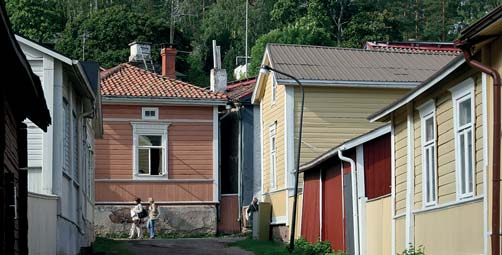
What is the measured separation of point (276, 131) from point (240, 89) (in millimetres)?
12071

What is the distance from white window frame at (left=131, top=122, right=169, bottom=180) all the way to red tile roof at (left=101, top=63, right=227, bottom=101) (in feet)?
3.81

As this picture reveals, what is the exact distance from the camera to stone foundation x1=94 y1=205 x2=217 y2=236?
4016 cm

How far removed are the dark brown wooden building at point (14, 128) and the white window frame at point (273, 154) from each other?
1788 centimetres

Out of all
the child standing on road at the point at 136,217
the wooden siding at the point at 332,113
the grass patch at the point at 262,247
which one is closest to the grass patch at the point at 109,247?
the child standing on road at the point at 136,217

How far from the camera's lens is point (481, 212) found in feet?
50.8

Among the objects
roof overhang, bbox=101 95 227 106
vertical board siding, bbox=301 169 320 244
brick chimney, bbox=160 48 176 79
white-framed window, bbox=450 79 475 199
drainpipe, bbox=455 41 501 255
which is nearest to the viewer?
drainpipe, bbox=455 41 501 255

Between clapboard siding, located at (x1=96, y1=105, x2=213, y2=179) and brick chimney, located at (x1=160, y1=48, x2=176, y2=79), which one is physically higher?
brick chimney, located at (x1=160, y1=48, x2=176, y2=79)

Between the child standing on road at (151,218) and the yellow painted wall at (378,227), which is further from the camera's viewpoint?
the child standing on road at (151,218)

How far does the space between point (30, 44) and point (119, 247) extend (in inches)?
404

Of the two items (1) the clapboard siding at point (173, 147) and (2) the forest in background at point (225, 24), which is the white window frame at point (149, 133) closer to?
(1) the clapboard siding at point (173, 147)

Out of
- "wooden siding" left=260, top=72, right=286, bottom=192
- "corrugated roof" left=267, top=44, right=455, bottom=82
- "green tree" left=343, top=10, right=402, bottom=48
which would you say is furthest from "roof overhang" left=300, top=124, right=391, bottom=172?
"green tree" left=343, top=10, right=402, bottom=48

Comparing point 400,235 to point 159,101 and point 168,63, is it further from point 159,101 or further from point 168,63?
point 168,63

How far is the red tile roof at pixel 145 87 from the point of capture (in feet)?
133

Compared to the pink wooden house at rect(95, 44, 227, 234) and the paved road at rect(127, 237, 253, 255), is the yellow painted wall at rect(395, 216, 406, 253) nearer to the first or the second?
the paved road at rect(127, 237, 253, 255)
